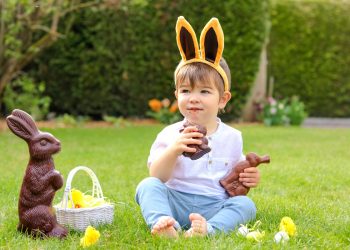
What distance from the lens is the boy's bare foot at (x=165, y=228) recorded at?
9.10ft

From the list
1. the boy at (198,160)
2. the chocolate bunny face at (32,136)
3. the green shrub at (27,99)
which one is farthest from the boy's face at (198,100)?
the green shrub at (27,99)

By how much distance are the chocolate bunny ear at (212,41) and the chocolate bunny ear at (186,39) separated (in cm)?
4

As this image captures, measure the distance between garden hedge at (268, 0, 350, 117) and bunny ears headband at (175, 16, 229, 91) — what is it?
909 cm

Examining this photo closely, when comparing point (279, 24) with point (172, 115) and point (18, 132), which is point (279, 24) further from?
point (18, 132)

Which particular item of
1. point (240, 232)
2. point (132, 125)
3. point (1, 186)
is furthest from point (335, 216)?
point (132, 125)

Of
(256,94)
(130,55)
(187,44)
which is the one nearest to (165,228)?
(187,44)

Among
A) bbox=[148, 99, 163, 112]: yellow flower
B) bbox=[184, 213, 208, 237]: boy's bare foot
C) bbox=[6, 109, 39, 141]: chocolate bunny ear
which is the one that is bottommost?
bbox=[148, 99, 163, 112]: yellow flower

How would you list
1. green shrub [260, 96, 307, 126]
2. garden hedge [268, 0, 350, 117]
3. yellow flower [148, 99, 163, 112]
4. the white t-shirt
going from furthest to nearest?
garden hedge [268, 0, 350, 117], green shrub [260, 96, 307, 126], yellow flower [148, 99, 163, 112], the white t-shirt

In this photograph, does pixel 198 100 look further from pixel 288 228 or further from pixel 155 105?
pixel 155 105

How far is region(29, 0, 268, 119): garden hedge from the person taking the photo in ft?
33.2

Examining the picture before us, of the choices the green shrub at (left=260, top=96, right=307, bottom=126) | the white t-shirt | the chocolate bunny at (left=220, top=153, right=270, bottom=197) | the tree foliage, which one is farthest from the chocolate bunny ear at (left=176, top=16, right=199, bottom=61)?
the green shrub at (left=260, top=96, right=307, bottom=126)

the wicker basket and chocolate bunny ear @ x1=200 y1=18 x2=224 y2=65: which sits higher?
chocolate bunny ear @ x1=200 y1=18 x2=224 y2=65

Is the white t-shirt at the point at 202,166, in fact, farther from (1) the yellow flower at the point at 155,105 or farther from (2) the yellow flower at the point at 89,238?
(1) the yellow flower at the point at 155,105

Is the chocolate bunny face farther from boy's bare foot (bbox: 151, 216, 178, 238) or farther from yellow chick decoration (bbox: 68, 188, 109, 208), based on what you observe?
boy's bare foot (bbox: 151, 216, 178, 238)
